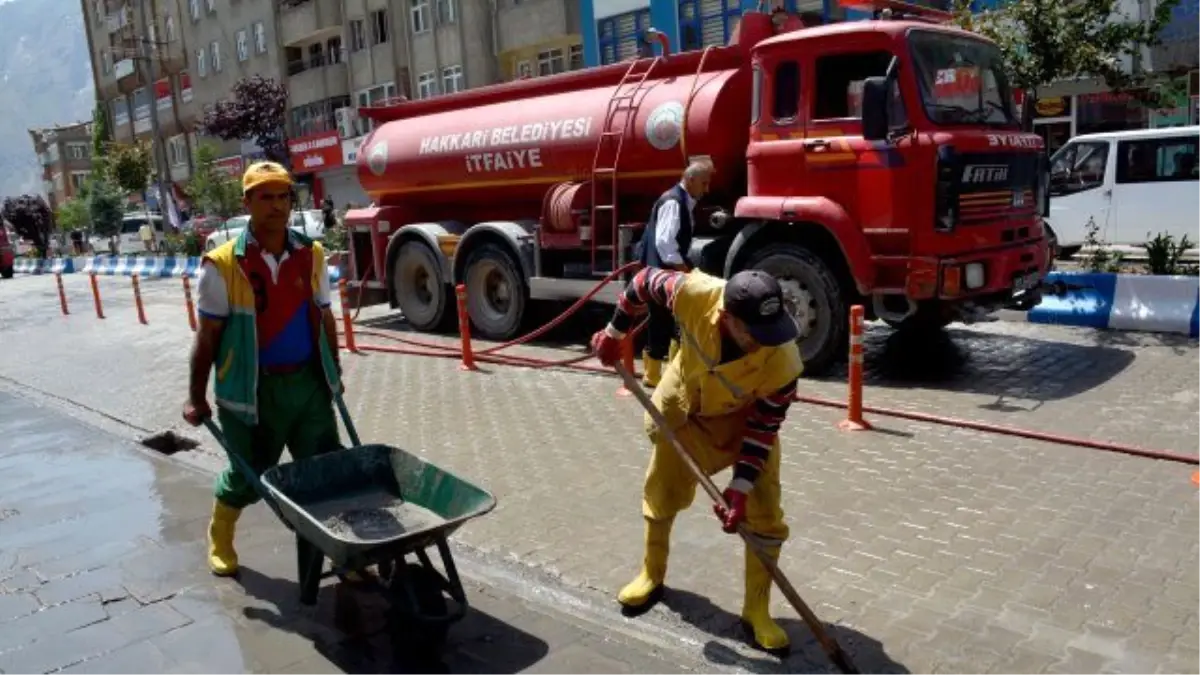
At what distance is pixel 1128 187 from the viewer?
14.1 meters

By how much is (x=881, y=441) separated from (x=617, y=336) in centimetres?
299

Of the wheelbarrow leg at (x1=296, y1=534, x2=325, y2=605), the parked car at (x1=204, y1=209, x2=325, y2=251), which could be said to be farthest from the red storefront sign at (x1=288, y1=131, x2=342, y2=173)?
the wheelbarrow leg at (x1=296, y1=534, x2=325, y2=605)

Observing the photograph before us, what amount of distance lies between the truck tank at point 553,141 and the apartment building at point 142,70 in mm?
37699

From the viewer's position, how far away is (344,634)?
4113 mm

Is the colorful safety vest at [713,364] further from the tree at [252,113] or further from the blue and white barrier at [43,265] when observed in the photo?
the tree at [252,113]

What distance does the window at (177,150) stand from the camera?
51.1 m

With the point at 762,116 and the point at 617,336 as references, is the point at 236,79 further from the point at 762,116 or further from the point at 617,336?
the point at 617,336

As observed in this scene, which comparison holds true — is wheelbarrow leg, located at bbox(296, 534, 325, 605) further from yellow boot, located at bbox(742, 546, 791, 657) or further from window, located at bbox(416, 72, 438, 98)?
window, located at bbox(416, 72, 438, 98)

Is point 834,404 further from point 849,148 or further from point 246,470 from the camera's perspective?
point 246,470

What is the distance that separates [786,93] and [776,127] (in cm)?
28

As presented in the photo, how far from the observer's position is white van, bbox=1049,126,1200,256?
13719 mm

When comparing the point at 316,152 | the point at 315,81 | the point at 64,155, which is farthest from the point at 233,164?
the point at 64,155

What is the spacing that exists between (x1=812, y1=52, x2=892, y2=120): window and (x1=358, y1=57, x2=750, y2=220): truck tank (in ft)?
3.47

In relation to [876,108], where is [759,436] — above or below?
below
